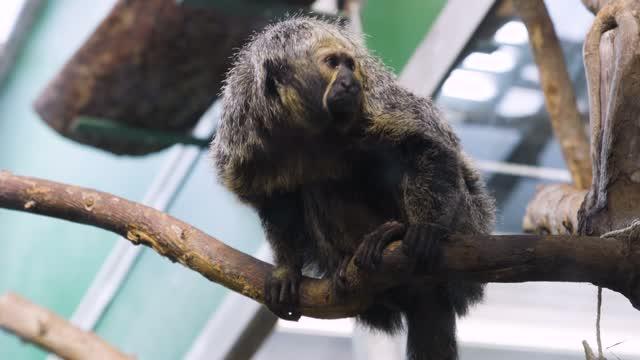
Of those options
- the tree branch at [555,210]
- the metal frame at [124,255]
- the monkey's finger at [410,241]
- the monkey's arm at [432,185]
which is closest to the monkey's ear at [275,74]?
the monkey's arm at [432,185]

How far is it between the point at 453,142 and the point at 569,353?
1875 mm

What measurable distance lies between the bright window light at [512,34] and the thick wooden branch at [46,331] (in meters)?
2.50

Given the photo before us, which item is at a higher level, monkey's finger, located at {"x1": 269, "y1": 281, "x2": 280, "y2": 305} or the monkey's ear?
the monkey's ear

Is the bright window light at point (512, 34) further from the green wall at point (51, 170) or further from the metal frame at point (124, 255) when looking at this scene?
the green wall at point (51, 170)

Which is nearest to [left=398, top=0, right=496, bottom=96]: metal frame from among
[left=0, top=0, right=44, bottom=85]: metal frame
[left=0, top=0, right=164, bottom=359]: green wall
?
[left=0, top=0, right=164, bottom=359]: green wall

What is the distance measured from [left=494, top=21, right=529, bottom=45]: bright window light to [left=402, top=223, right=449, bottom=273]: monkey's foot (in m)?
2.01

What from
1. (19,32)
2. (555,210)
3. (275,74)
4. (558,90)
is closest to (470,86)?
(558,90)

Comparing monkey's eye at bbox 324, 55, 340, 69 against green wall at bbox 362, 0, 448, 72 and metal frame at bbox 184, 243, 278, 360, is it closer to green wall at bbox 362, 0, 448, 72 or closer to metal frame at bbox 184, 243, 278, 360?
green wall at bbox 362, 0, 448, 72

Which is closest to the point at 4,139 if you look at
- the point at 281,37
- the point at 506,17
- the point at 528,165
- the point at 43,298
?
the point at 43,298

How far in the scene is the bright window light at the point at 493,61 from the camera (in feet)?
13.1

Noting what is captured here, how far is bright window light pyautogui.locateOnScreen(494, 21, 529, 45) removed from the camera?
12.4 ft

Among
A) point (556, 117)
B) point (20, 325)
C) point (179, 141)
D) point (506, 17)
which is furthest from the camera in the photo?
point (179, 141)

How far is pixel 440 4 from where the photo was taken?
4.02 m

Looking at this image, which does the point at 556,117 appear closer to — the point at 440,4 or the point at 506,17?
the point at 506,17
